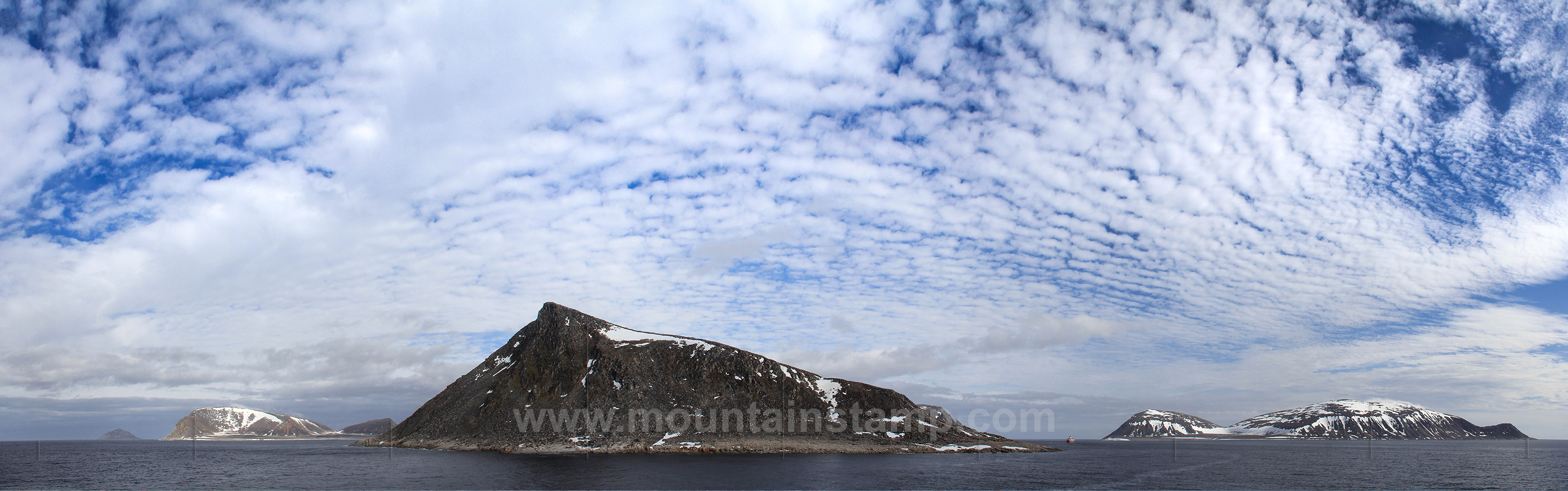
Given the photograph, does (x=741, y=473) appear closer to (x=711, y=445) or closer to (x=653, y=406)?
(x=711, y=445)

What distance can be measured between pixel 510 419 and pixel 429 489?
9954 centimetres

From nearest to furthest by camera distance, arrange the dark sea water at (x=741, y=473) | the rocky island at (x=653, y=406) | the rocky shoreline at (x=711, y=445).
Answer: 1. the dark sea water at (x=741, y=473)
2. the rocky shoreline at (x=711, y=445)
3. the rocky island at (x=653, y=406)

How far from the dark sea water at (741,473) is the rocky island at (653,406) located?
38.5ft

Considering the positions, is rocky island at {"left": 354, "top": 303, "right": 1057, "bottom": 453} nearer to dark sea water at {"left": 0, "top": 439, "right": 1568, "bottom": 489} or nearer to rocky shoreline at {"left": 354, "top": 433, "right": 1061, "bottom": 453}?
rocky shoreline at {"left": 354, "top": 433, "right": 1061, "bottom": 453}

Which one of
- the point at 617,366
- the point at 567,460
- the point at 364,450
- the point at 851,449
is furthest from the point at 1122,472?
the point at 364,450

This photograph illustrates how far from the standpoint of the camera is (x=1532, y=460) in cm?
16800

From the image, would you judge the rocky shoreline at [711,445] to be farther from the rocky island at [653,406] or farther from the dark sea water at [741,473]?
the dark sea water at [741,473]

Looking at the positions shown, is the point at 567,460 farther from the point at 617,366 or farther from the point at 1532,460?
the point at 1532,460

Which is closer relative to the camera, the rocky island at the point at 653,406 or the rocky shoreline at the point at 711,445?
the rocky shoreline at the point at 711,445

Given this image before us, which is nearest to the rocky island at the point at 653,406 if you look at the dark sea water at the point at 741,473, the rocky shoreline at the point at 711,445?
the rocky shoreline at the point at 711,445

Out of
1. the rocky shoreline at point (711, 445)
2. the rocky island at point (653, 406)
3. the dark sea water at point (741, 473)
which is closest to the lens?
the dark sea water at point (741, 473)

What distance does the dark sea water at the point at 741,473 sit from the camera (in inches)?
3246

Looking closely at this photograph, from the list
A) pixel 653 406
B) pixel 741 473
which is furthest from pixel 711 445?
pixel 741 473

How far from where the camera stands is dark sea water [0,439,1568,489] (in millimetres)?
82438
